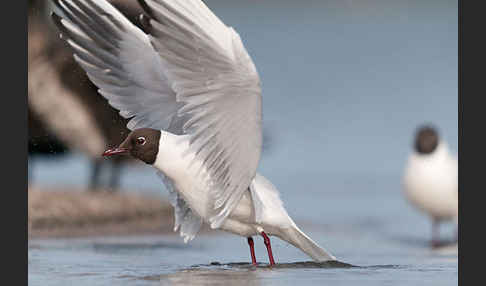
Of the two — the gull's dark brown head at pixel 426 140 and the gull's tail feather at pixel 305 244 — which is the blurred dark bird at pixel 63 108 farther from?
the gull's tail feather at pixel 305 244

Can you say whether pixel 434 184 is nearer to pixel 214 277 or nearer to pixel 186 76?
pixel 214 277

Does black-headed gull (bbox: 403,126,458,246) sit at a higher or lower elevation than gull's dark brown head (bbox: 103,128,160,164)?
lower

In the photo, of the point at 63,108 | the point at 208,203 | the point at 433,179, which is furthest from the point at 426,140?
the point at 208,203

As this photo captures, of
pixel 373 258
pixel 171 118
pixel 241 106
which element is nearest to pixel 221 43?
pixel 241 106

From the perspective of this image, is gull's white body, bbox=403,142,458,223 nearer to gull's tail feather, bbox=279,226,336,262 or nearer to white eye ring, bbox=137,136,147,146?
gull's tail feather, bbox=279,226,336,262

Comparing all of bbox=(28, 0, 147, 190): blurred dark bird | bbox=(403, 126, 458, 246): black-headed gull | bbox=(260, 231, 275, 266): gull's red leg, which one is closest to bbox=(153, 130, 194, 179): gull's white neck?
bbox=(260, 231, 275, 266): gull's red leg

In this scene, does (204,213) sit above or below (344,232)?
above

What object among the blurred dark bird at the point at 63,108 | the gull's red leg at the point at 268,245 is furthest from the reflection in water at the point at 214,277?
the blurred dark bird at the point at 63,108

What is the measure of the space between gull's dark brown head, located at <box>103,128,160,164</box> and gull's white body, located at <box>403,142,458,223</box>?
179 inches

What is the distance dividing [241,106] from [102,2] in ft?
4.52

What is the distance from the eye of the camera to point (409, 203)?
1039 centimetres

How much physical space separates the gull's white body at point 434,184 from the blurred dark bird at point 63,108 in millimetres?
3278

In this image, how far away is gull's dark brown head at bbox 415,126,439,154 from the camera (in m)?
10.5

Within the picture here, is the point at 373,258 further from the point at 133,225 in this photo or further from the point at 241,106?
the point at 133,225
